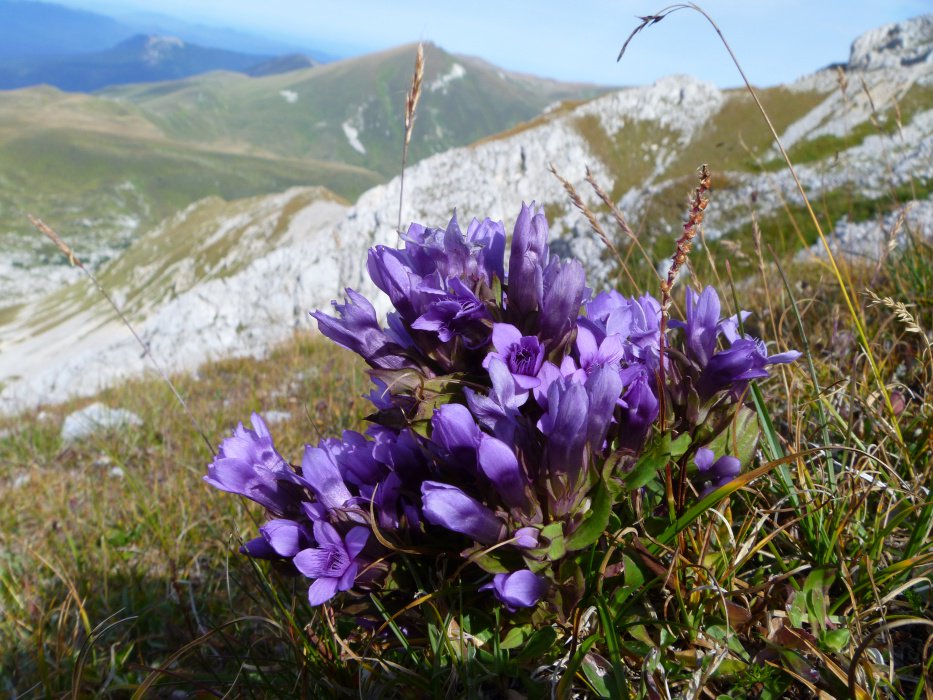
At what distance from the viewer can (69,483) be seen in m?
5.20

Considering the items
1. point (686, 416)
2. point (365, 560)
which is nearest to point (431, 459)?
point (365, 560)

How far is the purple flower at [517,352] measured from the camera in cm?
151

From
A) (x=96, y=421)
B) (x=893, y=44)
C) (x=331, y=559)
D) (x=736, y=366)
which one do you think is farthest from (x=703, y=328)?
(x=893, y=44)

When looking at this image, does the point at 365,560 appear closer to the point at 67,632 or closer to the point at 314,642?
the point at 314,642

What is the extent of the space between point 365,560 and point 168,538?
249cm

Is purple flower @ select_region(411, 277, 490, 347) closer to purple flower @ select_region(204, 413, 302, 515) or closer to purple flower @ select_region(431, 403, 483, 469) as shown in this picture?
purple flower @ select_region(431, 403, 483, 469)

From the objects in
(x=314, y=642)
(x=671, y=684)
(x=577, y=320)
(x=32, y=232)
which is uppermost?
(x=577, y=320)

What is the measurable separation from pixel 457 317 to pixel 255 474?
70 cm

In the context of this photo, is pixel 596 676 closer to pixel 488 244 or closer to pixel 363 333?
pixel 363 333

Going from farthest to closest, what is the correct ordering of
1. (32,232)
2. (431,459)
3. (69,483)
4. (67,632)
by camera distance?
(32,232) → (69,483) → (67,632) → (431,459)

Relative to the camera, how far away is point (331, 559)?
1569mm

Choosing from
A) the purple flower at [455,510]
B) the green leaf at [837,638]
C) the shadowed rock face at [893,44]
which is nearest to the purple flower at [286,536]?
the purple flower at [455,510]

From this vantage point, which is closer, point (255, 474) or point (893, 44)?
point (255, 474)

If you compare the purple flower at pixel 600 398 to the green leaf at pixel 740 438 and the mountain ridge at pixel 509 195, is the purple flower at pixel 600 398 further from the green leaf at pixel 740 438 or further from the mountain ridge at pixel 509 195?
the mountain ridge at pixel 509 195
